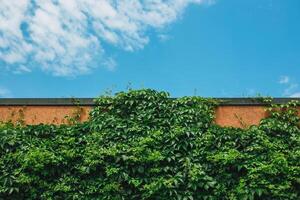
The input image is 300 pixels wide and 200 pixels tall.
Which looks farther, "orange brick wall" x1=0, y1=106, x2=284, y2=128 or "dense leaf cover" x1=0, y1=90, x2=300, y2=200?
"orange brick wall" x1=0, y1=106, x2=284, y2=128

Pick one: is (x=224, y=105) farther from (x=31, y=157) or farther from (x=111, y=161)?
(x=31, y=157)

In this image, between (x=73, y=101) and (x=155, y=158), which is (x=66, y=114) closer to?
(x=73, y=101)

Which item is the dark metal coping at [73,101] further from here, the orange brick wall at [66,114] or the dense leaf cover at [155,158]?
the dense leaf cover at [155,158]

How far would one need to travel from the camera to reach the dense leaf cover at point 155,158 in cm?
843

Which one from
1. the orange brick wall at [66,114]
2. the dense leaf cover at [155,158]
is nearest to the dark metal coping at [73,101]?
the orange brick wall at [66,114]

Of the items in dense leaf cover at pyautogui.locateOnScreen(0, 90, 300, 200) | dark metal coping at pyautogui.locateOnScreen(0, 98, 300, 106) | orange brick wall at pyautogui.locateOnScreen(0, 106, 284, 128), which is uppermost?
dark metal coping at pyautogui.locateOnScreen(0, 98, 300, 106)

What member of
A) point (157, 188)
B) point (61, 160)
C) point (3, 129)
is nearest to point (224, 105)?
point (157, 188)

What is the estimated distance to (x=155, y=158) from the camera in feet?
28.1

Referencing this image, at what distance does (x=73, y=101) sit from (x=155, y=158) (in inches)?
74.2

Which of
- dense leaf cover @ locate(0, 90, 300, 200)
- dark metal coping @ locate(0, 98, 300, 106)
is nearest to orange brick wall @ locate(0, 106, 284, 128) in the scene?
dark metal coping @ locate(0, 98, 300, 106)

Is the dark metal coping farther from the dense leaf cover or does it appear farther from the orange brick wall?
the dense leaf cover

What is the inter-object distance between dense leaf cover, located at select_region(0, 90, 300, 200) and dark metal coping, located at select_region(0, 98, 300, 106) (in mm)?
333

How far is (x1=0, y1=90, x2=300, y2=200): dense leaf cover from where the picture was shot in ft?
27.7

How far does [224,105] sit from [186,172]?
1.45 metres
